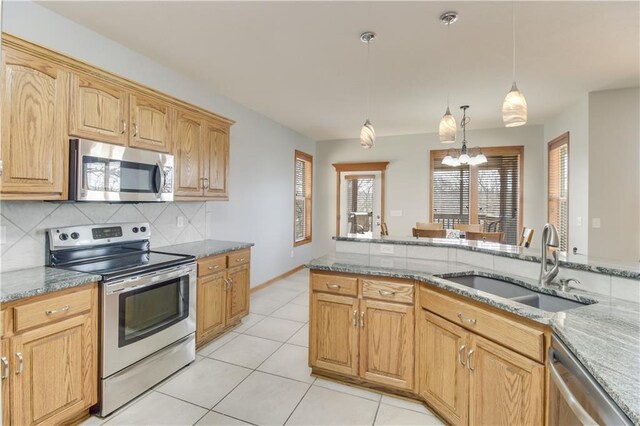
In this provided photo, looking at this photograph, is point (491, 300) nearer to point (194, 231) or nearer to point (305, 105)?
point (194, 231)

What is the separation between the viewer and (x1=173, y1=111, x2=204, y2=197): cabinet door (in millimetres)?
3041

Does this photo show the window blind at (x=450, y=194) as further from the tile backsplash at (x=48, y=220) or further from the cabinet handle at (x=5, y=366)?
the cabinet handle at (x=5, y=366)

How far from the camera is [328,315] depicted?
8.30 ft

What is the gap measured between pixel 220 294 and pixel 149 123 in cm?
166

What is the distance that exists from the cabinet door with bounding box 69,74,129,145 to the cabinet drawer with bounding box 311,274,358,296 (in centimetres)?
182

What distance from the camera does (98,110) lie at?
2.36 metres

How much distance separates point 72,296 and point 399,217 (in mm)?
5363

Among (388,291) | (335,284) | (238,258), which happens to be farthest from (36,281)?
(388,291)

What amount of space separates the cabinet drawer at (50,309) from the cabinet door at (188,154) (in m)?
1.23

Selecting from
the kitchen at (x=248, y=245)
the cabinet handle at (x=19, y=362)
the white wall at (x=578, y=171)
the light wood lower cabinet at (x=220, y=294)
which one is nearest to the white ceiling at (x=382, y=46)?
the kitchen at (x=248, y=245)

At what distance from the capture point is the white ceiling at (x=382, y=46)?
2.34 meters

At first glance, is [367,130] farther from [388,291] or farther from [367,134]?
[388,291]

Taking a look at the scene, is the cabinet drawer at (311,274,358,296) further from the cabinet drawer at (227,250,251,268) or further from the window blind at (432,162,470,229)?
the window blind at (432,162,470,229)

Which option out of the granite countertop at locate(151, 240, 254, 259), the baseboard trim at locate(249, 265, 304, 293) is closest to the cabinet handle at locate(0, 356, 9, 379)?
the granite countertop at locate(151, 240, 254, 259)
